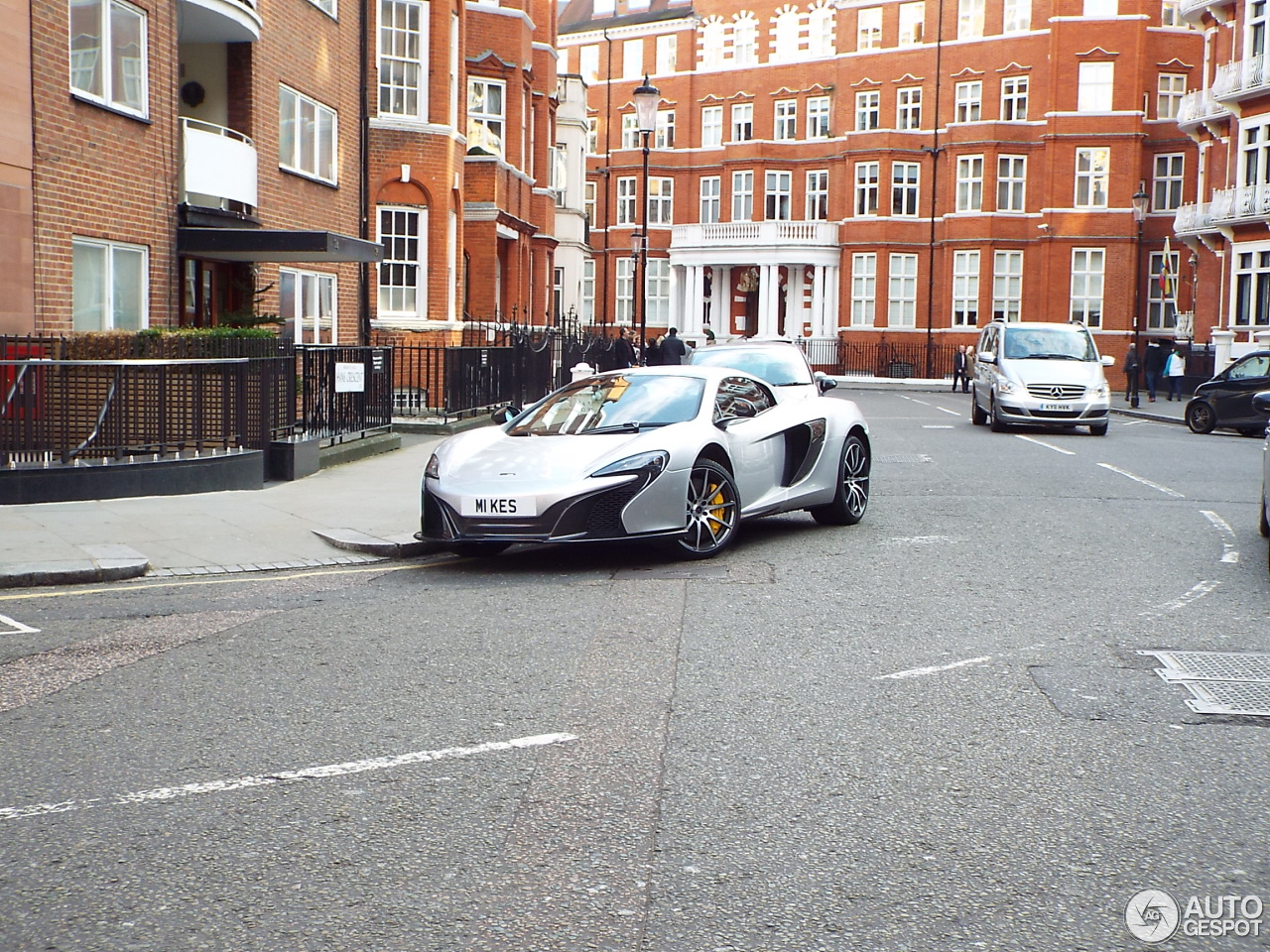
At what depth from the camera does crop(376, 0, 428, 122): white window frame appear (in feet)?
92.5

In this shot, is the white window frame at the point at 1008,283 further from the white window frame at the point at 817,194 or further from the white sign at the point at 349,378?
the white sign at the point at 349,378

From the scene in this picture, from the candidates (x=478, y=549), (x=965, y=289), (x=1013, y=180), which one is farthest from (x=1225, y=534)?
(x=1013, y=180)

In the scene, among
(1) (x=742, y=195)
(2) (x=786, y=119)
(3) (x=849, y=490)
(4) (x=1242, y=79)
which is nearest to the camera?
(3) (x=849, y=490)

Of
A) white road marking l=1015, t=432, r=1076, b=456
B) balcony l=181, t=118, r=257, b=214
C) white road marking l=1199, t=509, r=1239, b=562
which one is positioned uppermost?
balcony l=181, t=118, r=257, b=214

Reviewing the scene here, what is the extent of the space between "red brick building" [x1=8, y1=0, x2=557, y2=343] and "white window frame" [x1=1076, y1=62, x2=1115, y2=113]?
84.1 ft

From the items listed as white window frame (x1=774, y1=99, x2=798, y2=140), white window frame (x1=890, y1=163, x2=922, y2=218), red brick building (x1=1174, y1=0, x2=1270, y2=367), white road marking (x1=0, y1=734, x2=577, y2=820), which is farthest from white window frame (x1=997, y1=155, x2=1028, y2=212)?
white road marking (x1=0, y1=734, x2=577, y2=820)

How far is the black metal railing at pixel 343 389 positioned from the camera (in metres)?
15.9

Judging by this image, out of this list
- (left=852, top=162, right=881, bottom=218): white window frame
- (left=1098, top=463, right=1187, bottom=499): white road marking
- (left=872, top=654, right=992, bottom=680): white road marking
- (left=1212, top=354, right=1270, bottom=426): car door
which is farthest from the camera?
(left=852, top=162, right=881, bottom=218): white window frame

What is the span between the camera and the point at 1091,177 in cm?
5428

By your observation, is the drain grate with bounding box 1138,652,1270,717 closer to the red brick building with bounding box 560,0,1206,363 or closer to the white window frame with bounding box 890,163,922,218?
the red brick building with bounding box 560,0,1206,363

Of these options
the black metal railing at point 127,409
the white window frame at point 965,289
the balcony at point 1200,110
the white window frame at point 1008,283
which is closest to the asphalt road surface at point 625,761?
the black metal railing at point 127,409

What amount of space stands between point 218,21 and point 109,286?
4.58m

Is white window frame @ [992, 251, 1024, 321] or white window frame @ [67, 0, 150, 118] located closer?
white window frame @ [67, 0, 150, 118]

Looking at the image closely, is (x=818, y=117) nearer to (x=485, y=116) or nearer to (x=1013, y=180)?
(x=1013, y=180)
